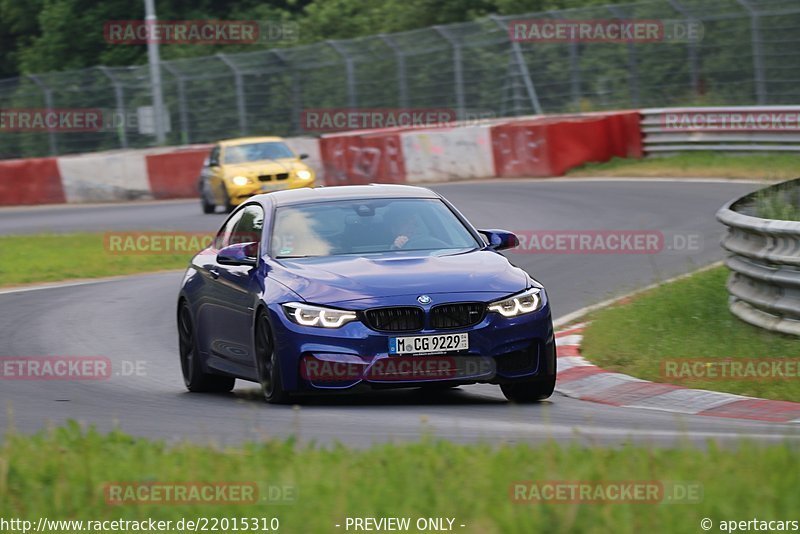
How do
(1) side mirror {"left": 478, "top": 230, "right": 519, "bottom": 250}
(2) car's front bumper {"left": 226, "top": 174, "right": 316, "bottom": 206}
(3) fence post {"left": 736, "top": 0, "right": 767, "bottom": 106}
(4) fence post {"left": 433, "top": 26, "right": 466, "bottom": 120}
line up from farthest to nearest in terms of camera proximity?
1. (4) fence post {"left": 433, "top": 26, "right": 466, "bottom": 120}
2. (3) fence post {"left": 736, "top": 0, "right": 767, "bottom": 106}
3. (2) car's front bumper {"left": 226, "top": 174, "right": 316, "bottom": 206}
4. (1) side mirror {"left": 478, "top": 230, "right": 519, "bottom": 250}

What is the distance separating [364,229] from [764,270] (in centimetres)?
297

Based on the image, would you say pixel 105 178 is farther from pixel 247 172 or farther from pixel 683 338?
pixel 683 338

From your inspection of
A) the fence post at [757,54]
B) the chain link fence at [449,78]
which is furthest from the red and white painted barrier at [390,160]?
the fence post at [757,54]

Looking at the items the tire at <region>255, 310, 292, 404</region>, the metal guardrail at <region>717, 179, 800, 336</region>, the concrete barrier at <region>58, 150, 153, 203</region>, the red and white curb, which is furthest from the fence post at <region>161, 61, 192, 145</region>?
the tire at <region>255, 310, 292, 404</region>

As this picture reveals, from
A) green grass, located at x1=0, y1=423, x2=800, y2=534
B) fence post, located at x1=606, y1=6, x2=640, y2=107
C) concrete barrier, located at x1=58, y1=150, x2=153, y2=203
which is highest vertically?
green grass, located at x1=0, y1=423, x2=800, y2=534

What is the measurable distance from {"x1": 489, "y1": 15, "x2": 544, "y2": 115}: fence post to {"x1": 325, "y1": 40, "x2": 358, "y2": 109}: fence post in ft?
14.4

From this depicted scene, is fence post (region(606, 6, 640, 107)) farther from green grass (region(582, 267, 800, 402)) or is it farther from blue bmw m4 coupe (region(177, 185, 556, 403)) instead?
blue bmw m4 coupe (region(177, 185, 556, 403))

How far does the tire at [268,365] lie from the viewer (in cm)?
928

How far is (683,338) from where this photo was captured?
1144cm

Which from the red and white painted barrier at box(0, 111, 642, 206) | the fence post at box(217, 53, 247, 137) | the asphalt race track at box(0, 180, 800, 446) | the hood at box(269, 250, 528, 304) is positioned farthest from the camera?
the fence post at box(217, 53, 247, 137)

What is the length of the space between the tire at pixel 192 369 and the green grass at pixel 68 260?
30.2 ft

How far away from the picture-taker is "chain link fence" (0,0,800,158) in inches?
1155

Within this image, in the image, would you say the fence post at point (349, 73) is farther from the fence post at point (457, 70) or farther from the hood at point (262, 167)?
the hood at point (262, 167)

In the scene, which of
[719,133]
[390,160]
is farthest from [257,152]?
[719,133]
